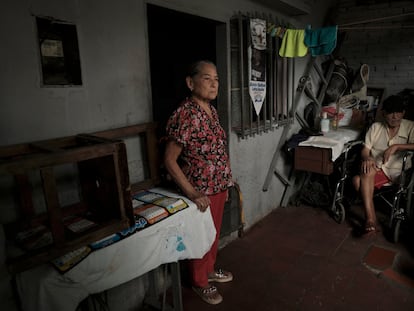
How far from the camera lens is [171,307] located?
224 cm

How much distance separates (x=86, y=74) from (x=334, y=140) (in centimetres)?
278

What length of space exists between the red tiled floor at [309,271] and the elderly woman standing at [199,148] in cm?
34

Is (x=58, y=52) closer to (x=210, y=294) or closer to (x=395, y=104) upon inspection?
(x=210, y=294)

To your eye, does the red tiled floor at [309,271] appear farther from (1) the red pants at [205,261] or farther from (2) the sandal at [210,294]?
(1) the red pants at [205,261]

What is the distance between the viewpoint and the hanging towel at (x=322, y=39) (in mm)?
2854

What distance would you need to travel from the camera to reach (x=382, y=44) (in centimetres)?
461

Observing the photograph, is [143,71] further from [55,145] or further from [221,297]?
[221,297]

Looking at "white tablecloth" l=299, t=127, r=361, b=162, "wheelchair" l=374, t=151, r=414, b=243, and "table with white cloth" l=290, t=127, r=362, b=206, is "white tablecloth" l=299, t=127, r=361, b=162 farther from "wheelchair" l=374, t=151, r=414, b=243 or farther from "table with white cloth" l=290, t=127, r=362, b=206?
"wheelchair" l=374, t=151, r=414, b=243

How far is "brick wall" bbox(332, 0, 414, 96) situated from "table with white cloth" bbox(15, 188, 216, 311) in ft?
12.0

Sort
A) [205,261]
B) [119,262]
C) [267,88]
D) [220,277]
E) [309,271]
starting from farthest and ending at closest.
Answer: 1. [267,88]
2. [309,271]
3. [220,277]
4. [205,261]
5. [119,262]

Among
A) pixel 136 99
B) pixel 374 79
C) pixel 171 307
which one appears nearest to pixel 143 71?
pixel 136 99

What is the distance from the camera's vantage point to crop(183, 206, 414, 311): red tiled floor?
2379mm

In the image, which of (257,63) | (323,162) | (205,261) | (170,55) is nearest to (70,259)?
(205,261)

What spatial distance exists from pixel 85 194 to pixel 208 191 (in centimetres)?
81
